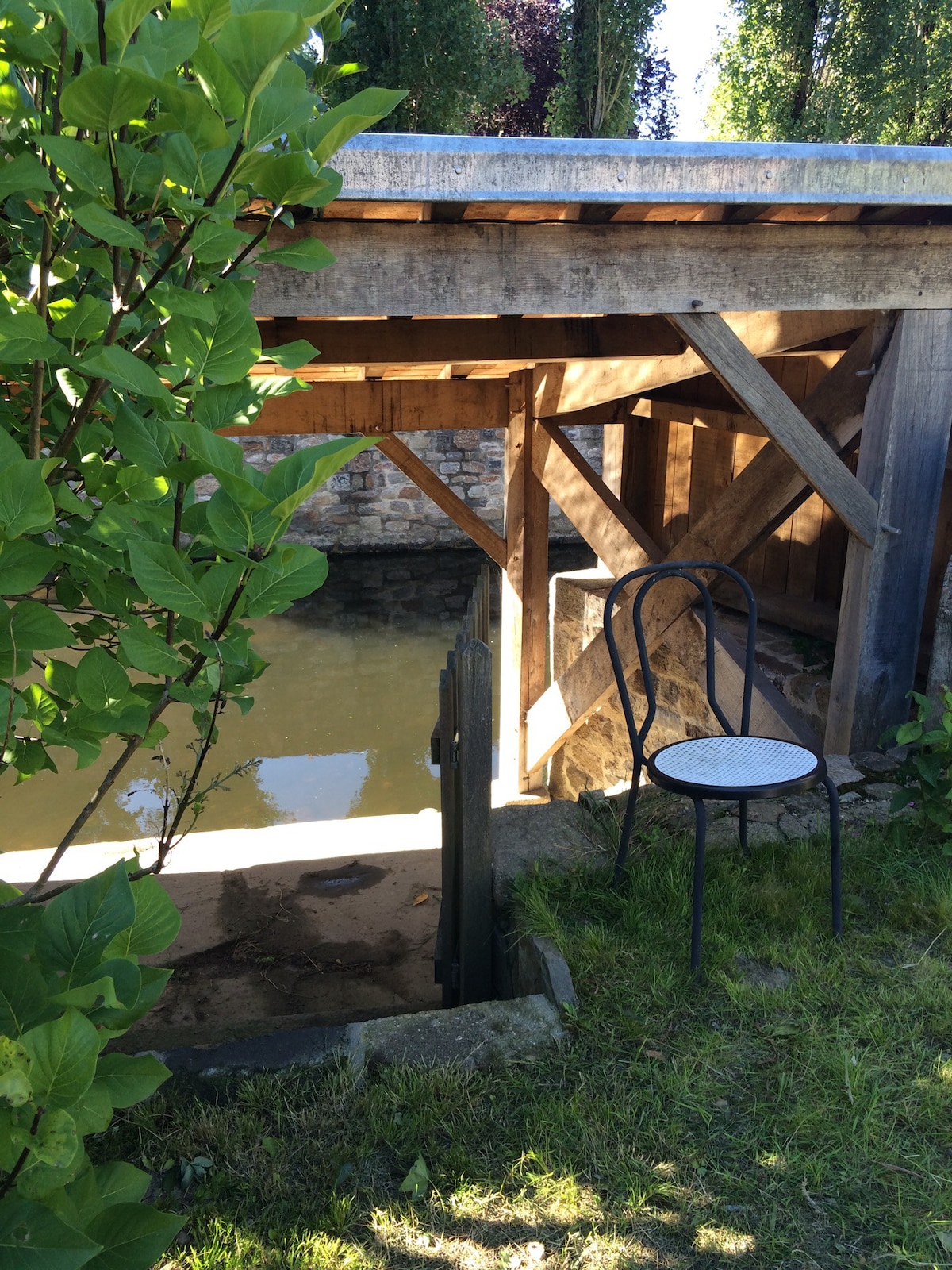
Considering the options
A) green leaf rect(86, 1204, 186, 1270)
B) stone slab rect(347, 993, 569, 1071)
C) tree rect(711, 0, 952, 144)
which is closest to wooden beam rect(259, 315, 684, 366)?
stone slab rect(347, 993, 569, 1071)

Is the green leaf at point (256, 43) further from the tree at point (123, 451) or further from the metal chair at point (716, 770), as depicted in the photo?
the metal chair at point (716, 770)

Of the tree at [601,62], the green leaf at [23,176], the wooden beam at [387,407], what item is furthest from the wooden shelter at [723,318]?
the tree at [601,62]

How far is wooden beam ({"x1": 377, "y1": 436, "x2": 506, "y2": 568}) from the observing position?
249 inches

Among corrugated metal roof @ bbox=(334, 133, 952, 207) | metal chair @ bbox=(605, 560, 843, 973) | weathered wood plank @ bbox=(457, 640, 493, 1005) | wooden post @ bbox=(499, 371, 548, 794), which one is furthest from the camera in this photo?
wooden post @ bbox=(499, 371, 548, 794)

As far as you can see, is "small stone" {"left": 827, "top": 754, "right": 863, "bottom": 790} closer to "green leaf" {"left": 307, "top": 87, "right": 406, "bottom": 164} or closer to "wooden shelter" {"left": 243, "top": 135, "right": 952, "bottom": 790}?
"wooden shelter" {"left": 243, "top": 135, "right": 952, "bottom": 790}

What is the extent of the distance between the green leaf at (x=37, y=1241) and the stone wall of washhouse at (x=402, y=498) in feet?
38.8

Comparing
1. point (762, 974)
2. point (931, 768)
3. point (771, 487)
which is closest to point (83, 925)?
point (762, 974)

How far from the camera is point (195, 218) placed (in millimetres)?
977

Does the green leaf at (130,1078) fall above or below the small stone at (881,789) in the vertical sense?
above

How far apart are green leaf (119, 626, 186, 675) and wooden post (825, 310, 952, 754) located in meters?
3.16

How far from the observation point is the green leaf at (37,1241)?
30.7 inches

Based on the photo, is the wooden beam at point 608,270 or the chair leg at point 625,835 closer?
the chair leg at point 625,835

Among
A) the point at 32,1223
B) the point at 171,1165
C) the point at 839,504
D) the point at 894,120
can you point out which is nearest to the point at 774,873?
the point at 839,504

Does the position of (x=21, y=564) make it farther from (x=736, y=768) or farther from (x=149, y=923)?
(x=736, y=768)
